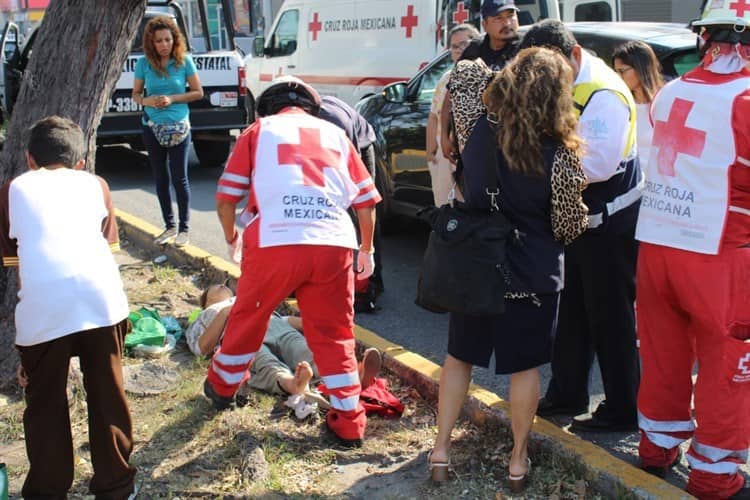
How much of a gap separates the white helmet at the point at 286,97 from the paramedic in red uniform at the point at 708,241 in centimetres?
144

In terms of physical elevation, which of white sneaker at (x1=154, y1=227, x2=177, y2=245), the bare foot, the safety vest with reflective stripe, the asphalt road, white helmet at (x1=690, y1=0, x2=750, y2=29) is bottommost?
the asphalt road

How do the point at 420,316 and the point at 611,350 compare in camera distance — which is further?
the point at 420,316

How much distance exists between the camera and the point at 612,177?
12.2ft

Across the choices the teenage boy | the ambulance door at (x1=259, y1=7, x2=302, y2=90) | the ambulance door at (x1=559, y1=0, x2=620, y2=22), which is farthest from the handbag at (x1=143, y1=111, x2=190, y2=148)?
the ambulance door at (x1=259, y1=7, x2=302, y2=90)

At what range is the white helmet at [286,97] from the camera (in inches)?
152

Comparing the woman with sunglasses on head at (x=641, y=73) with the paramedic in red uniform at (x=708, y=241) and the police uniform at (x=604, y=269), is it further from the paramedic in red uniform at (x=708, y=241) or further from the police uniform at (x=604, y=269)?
the paramedic in red uniform at (x=708, y=241)

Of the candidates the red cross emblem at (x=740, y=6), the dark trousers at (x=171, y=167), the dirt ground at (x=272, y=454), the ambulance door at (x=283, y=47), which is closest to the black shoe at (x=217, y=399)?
the dirt ground at (x=272, y=454)

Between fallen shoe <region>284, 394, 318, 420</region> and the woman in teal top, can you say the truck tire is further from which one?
fallen shoe <region>284, 394, 318, 420</region>

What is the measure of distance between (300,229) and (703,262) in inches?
60.4

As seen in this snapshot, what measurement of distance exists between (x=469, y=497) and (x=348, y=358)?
78cm

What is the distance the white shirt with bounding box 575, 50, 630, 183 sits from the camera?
3510 mm

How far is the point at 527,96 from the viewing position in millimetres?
3139

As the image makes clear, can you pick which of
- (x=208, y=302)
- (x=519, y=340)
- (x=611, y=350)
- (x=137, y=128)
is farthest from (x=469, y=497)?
(x=137, y=128)

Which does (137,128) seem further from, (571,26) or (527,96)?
(527,96)
